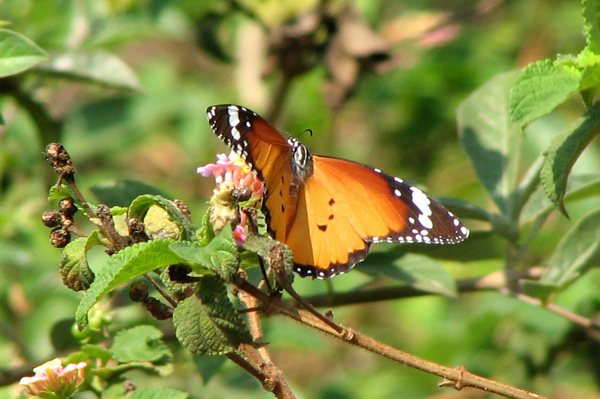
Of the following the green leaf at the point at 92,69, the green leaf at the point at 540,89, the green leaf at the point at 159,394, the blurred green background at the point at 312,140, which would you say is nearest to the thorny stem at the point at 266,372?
the green leaf at the point at 159,394

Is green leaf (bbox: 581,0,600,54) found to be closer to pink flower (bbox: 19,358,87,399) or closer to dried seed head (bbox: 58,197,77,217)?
dried seed head (bbox: 58,197,77,217)

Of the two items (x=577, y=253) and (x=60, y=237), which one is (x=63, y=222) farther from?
(x=577, y=253)

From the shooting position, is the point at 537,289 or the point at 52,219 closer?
the point at 52,219

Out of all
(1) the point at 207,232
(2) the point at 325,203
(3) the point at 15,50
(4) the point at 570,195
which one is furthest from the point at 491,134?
(3) the point at 15,50

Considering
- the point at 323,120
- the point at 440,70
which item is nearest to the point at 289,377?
the point at 323,120

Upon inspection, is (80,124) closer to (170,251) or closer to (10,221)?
(10,221)

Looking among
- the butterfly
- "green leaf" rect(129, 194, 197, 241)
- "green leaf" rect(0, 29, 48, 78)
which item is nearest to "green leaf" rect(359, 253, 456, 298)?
the butterfly
